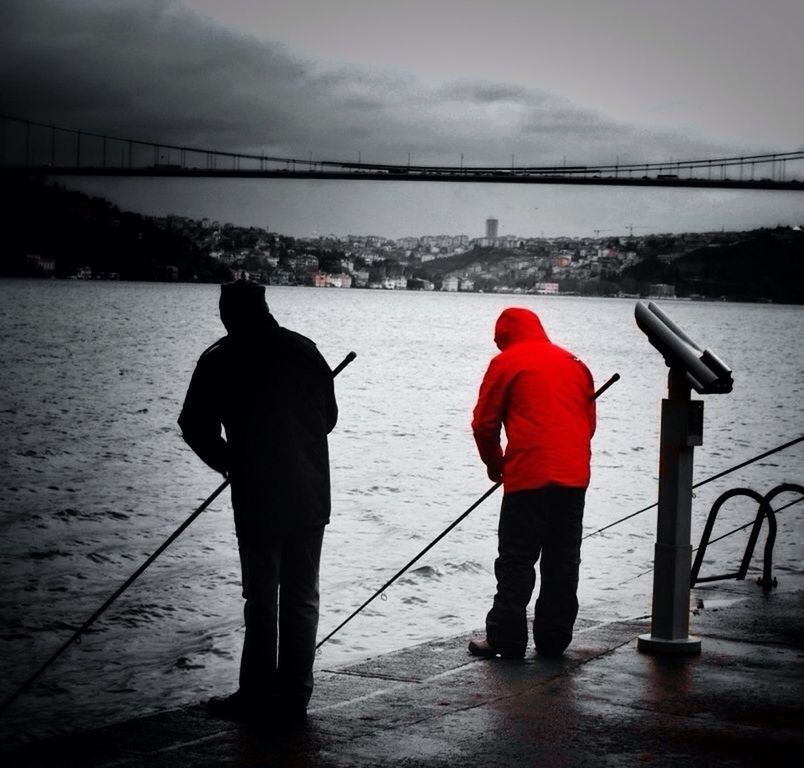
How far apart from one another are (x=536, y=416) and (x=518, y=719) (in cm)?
153

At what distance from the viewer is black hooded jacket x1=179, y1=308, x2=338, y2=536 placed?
4.52 meters

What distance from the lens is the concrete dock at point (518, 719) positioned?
3.94 m

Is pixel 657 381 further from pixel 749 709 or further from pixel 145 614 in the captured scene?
pixel 749 709

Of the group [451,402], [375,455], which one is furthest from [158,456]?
[451,402]

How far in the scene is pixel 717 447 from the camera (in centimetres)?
3441

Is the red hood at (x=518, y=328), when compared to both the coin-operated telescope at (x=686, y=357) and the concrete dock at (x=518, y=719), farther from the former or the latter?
the concrete dock at (x=518, y=719)

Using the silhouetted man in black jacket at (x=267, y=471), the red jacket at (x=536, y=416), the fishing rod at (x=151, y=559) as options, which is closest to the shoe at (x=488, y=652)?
the red jacket at (x=536, y=416)

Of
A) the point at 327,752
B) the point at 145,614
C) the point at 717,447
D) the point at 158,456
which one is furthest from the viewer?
the point at 717,447

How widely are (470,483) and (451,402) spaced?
81.5 ft

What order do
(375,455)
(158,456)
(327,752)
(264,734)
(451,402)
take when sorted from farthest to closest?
(451,402) → (375,455) → (158,456) → (264,734) → (327,752)

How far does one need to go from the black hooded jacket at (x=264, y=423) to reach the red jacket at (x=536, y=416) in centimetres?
111

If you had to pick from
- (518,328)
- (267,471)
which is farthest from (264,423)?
(518,328)

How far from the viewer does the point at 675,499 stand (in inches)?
210

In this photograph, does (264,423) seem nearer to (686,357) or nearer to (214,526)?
(686,357)
